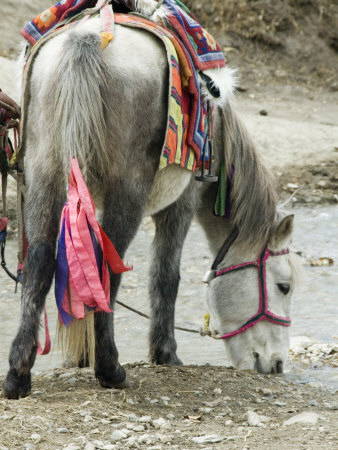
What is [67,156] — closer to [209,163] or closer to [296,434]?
[209,163]

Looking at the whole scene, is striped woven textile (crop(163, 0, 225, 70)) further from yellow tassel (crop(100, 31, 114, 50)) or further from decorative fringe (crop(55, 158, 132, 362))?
decorative fringe (crop(55, 158, 132, 362))

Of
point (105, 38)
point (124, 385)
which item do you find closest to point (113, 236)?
point (124, 385)

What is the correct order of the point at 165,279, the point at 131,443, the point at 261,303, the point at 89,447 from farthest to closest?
the point at 165,279
the point at 261,303
the point at 131,443
the point at 89,447

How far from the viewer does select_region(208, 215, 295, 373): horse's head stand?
4164 mm

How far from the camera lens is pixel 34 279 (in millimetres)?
3049

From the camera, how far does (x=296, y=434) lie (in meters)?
2.87

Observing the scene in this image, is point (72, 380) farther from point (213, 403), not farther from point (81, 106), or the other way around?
point (81, 106)

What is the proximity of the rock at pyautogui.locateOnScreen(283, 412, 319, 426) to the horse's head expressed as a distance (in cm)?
98

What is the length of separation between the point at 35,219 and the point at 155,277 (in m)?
1.31

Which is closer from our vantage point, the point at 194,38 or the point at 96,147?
the point at 96,147

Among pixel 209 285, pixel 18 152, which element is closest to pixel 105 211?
pixel 18 152

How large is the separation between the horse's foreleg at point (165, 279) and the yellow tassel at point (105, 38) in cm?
122

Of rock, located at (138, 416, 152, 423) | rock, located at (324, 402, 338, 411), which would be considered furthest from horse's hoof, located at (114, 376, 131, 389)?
rock, located at (324, 402, 338, 411)

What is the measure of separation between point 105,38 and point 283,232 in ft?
5.16
